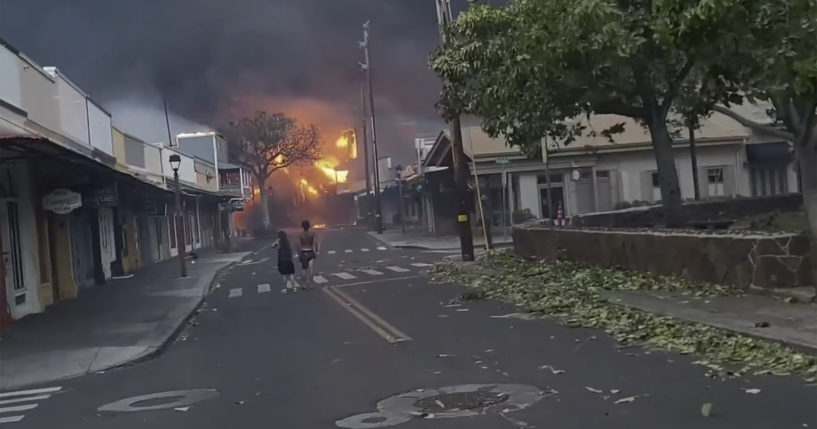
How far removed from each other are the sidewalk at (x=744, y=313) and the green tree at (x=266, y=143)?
229ft

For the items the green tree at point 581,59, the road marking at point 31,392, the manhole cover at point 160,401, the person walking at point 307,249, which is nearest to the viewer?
the manhole cover at point 160,401

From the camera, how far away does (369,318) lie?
1548cm

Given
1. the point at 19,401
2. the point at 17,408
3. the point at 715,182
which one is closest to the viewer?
the point at 17,408

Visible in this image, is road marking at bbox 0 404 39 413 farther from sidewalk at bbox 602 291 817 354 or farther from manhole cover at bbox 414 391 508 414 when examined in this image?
sidewalk at bbox 602 291 817 354

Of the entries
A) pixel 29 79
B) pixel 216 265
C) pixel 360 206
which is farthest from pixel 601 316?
pixel 360 206

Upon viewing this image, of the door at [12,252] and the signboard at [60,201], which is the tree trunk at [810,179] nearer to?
the door at [12,252]

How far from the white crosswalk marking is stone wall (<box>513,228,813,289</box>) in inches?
373

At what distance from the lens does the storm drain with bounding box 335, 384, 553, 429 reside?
7.77 metres

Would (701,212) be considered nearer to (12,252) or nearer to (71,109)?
(12,252)

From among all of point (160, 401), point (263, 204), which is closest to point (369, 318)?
point (160, 401)

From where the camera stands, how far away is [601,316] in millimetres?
13141

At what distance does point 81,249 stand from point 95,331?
11917 mm

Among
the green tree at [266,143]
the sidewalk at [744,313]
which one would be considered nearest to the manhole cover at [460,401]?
the sidewalk at [744,313]

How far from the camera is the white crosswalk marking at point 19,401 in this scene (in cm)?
943
